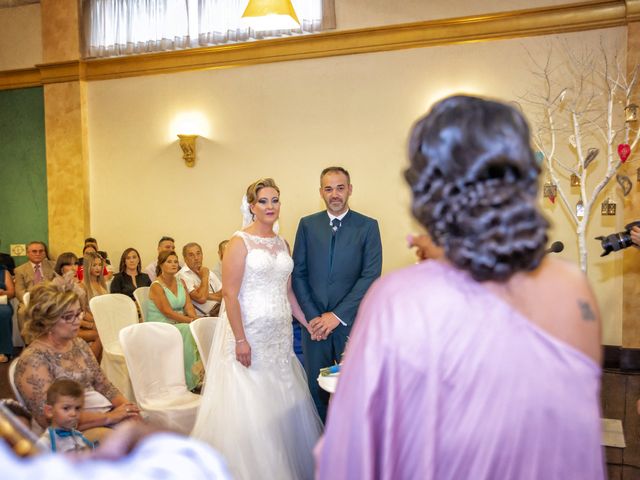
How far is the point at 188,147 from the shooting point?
8117mm

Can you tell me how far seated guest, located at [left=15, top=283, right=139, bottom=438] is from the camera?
3.18 meters

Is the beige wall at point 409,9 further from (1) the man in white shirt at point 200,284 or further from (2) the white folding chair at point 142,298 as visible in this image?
(2) the white folding chair at point 142,298

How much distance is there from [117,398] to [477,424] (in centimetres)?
281

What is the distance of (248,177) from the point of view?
804cm

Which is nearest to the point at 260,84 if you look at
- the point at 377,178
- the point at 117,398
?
the point at 377,178

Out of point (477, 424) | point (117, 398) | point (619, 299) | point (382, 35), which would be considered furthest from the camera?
point (382, 35)

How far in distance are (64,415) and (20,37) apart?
753 centimetres

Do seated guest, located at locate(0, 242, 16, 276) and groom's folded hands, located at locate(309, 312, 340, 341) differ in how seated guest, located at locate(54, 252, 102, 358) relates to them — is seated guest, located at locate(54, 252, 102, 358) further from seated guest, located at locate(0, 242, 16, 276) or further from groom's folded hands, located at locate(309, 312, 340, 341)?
groom's folded hands, located at locate(309, 312, 340, 341)

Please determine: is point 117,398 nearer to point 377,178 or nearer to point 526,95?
point 377,178

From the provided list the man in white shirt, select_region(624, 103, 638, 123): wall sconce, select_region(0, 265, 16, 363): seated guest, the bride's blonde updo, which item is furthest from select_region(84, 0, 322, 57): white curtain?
the bride's blonde updo

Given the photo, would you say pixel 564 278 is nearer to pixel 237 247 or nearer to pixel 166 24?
pixel 237 247

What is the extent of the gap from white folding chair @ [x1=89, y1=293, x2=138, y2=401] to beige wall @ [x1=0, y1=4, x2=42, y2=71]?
4646 mm

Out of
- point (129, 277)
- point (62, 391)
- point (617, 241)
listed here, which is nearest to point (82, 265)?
→ point (129, 277)

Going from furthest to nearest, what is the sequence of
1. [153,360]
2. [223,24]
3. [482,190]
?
[223,24], [153,360], [482,190]
